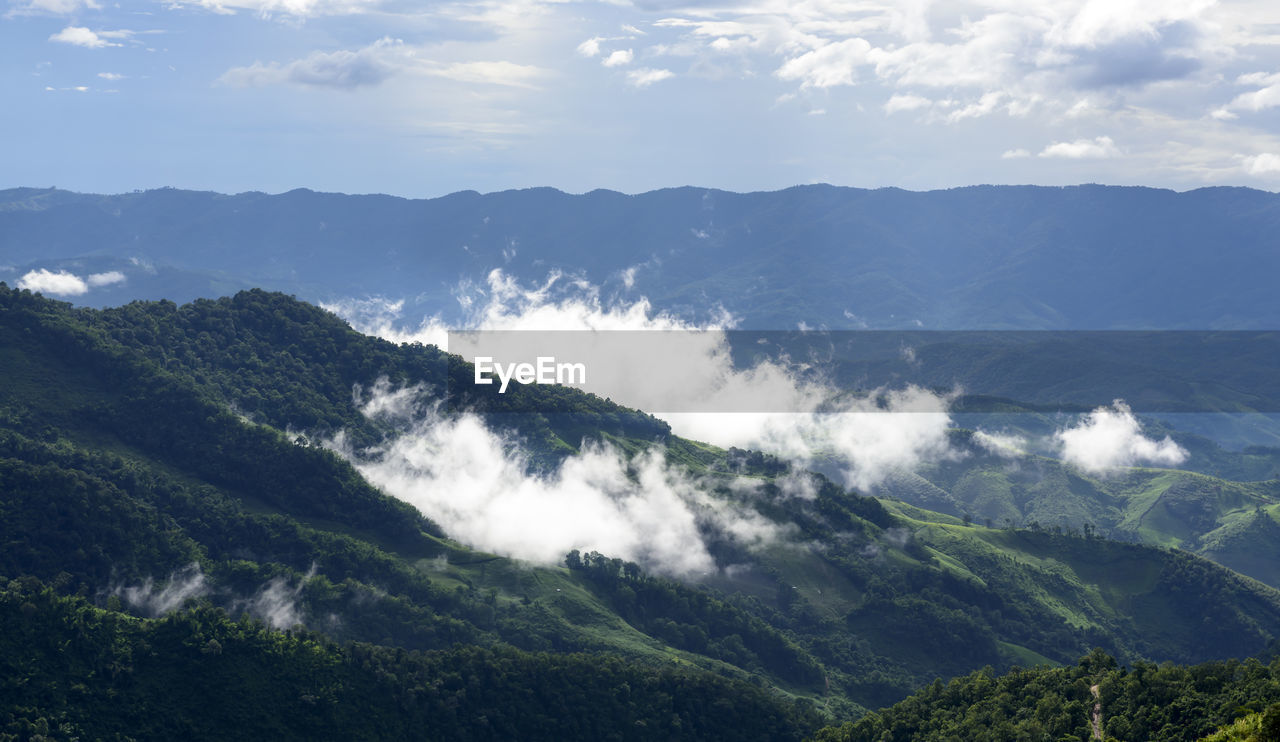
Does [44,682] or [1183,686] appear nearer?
[1183,686]

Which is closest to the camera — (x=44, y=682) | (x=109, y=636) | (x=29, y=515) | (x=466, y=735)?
(x=44, y=682)

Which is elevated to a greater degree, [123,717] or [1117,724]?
[1117,724]

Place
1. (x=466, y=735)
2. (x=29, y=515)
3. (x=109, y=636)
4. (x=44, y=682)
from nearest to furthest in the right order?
(x=44, y=682) < (x=109, y=636) < (x=466, y=735) < (x=29, y=515)

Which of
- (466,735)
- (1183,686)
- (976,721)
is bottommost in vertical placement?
(466,735)

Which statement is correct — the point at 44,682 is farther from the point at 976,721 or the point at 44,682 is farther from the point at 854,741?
the point at 976,721

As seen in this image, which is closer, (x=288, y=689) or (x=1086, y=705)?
(x=1086, y=705)

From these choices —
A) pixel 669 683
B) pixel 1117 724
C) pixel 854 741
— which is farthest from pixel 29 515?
pixel 1117 724

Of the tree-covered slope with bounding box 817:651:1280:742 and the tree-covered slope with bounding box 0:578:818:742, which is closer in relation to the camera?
the tree-covered slope with bounding box 817:651:1280:742

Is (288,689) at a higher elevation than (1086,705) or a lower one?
lower

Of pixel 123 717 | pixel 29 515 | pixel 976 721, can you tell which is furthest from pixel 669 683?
pixel 29 515

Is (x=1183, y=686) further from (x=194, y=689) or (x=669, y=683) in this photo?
(x=194, y=689)

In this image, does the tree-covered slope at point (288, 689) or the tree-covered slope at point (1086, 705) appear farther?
the tree-covered slope at point (288, 689)
